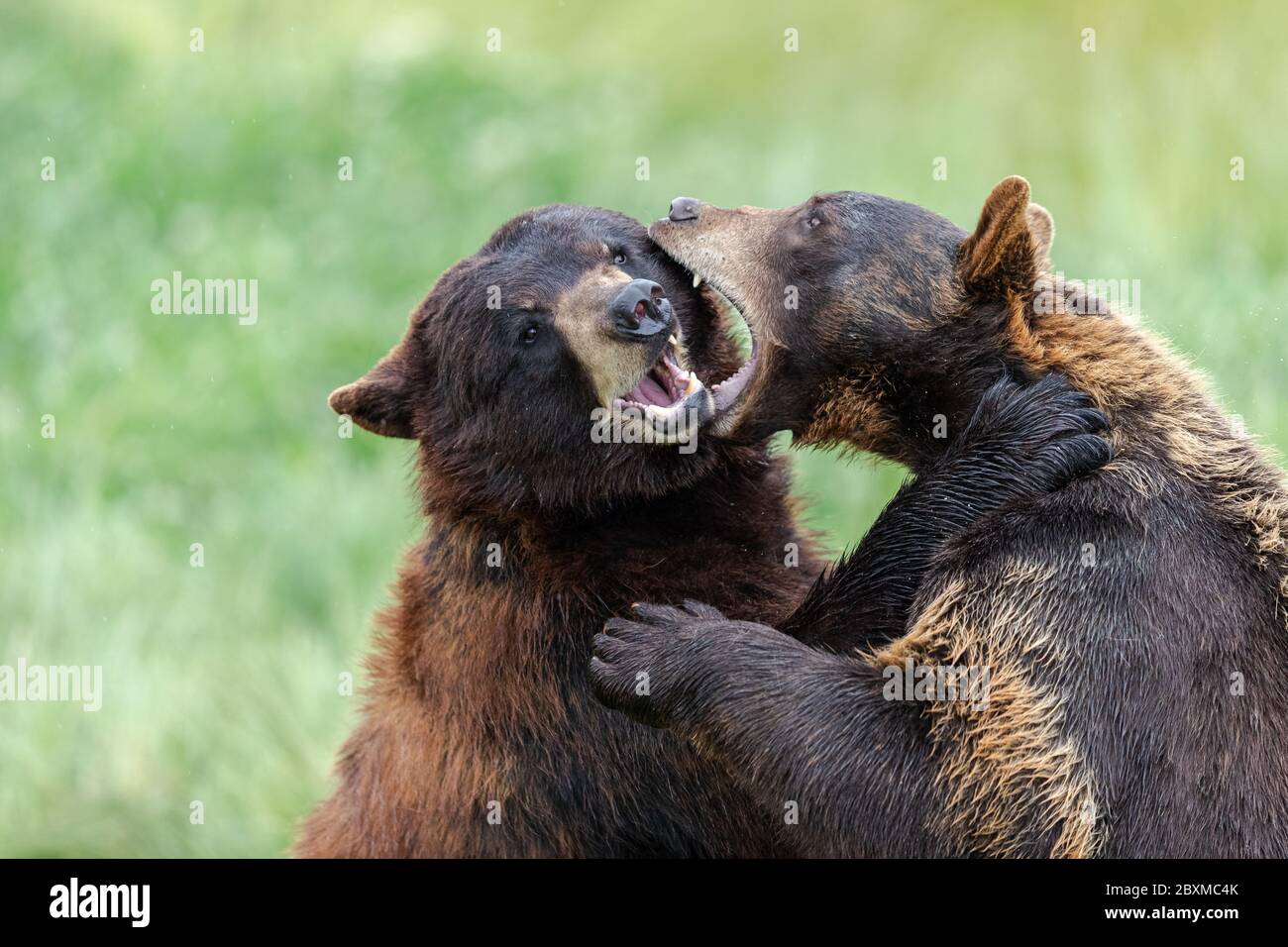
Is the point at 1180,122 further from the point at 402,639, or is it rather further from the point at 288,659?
the point at 402,639

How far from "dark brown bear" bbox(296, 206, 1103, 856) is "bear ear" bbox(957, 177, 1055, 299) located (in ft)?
2.83

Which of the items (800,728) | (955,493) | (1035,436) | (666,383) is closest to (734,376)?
(666,383)

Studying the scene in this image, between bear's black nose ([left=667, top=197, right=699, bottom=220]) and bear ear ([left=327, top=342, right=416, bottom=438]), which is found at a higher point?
bear's black nose ([left=667, top=197, right=699, bottom=220])

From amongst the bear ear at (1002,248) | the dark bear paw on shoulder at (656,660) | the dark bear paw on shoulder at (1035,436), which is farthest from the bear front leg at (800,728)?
the bear ear at (1002,248)

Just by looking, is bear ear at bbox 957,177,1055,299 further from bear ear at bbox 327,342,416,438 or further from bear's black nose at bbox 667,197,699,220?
bear ear at bbox 327,342,416,438

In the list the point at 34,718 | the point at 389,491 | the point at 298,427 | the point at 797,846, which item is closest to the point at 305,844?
the point at 797,846

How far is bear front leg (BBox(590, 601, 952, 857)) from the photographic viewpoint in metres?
5.92

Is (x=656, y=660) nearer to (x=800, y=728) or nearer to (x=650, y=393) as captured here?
(x=800, y=728)

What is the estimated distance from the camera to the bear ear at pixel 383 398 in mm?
7348

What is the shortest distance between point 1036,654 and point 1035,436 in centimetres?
77

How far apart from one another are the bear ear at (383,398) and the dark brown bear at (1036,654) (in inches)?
62.1

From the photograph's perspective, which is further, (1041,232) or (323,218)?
(323,218)

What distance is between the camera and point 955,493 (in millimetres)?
6344

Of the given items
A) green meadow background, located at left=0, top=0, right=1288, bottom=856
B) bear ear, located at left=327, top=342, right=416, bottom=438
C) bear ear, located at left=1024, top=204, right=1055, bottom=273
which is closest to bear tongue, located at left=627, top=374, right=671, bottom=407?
bear ear, located at left=327, top=342, right=416, bottom=438
